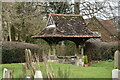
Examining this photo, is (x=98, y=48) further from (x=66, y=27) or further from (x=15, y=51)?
(x=15, y=51)

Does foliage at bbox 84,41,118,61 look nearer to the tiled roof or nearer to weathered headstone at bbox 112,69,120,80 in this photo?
the tiled roof

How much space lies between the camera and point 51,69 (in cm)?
247

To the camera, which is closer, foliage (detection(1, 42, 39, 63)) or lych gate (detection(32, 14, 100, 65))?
foliage (detection(1, 42, 39, 63))

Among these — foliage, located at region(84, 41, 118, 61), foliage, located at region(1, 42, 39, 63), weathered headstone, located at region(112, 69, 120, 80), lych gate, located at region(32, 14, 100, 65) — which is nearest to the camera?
weathered headstone, located at region(112, 69, 120, 80)

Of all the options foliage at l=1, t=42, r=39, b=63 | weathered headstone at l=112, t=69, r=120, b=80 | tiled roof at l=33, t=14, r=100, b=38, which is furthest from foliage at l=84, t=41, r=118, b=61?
weathered headstone at l=112, t=69, r=120, b=80

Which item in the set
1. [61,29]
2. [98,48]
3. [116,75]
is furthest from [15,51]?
[98,48]

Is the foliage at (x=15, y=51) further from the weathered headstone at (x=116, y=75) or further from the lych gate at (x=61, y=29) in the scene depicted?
the weathered headstone at (x=116, y=75)

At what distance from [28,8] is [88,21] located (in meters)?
1.49

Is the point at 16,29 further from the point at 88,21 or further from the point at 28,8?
the point at 88,21

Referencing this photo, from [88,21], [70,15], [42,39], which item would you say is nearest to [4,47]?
[42,39]

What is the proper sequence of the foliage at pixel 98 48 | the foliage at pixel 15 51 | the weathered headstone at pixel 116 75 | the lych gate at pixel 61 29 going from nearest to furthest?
1. the weathered headstone at pixel 116 75
2. the foliage at pixel 15 51
3. the lych gate at pixel 61 29
4. the foliage at pixel 98 48

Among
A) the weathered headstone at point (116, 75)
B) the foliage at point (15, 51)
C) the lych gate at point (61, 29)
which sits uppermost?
the lych gate at point (61, 29)

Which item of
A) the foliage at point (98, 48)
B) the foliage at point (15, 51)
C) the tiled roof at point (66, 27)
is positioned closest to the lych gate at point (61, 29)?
the tiled roof at point (66, 27)

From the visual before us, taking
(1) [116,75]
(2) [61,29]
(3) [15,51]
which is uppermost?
(2) [61,29]
